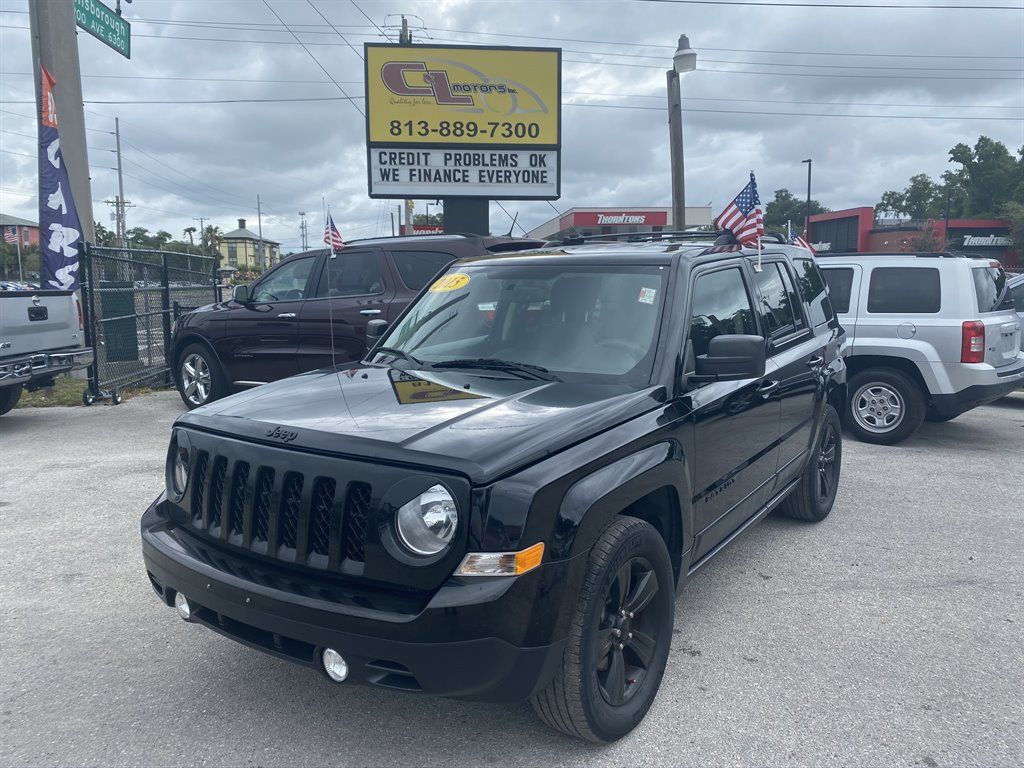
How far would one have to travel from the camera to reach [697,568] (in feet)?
11.7

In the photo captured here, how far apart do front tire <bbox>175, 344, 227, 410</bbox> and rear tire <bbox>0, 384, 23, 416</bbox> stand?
5.57 ft

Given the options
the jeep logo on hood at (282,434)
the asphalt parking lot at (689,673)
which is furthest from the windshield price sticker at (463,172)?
the jeep logo on hood at (282,434)

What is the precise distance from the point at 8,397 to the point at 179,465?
7.37 m

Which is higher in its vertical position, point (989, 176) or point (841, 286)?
point (989, 176)

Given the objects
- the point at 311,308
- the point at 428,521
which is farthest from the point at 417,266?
the point at 428,521

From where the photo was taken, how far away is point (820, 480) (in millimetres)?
5434

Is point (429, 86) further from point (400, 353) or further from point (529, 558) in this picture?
point (529, 558)

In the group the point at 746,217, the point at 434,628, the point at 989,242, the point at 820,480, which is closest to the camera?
the point at 434,628

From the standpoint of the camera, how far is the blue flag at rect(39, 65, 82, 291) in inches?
440

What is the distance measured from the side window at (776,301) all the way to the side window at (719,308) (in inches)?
10.0

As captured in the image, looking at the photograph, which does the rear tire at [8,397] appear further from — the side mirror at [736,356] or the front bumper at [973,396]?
the front bumper at [973,396]

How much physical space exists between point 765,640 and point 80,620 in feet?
10.9

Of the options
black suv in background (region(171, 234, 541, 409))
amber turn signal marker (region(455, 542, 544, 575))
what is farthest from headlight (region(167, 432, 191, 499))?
black suv in background (region(171, 234, 541, 409))

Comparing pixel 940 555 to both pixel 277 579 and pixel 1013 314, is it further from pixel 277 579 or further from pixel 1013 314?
pixel 1013 314
